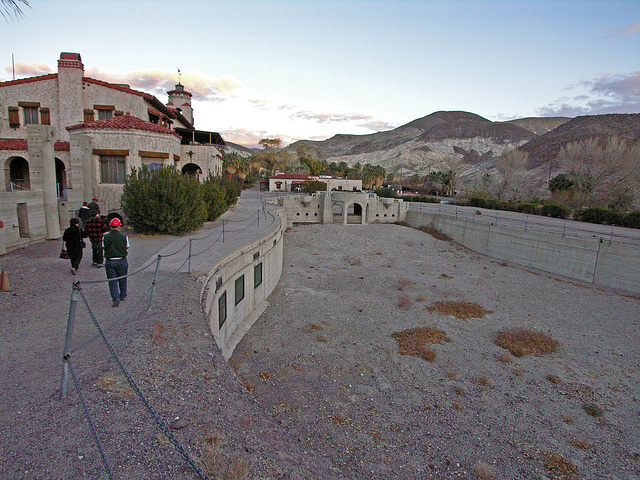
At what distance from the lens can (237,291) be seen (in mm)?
15438

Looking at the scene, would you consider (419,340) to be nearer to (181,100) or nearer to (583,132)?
(181,100)

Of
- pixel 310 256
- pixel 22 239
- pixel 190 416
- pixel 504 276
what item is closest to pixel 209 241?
pixel 22 239

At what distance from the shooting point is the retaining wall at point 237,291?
12.0 m

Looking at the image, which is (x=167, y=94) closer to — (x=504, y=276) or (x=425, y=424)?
(x=504, y=276)

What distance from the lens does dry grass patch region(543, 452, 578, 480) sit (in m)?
→ 9.06

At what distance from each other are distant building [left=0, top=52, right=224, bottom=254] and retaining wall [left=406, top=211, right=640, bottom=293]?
30314 millimetres

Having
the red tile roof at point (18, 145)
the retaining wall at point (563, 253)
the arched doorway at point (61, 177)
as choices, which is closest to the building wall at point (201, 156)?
the arched doorway at point (61, 177)

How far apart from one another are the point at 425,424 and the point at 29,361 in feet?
32.3

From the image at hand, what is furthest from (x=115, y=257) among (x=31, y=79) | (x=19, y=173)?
(x=31, y=79)

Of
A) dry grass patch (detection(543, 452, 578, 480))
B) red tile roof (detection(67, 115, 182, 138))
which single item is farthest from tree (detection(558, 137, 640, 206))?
red tile roof (detection(67, 115, 182, 138))

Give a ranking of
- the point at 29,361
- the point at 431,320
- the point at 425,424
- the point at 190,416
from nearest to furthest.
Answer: the point at 190,416 < the point at 29,361 < the point at 425,424 < the point at 431,320

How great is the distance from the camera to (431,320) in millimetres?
19719

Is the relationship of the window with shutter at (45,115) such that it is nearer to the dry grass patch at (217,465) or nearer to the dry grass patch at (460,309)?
the dry grass patch at (460,309)

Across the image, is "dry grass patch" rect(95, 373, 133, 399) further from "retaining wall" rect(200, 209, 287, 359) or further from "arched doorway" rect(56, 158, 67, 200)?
"arched doorway" rect(56, 158, 67, 200)
